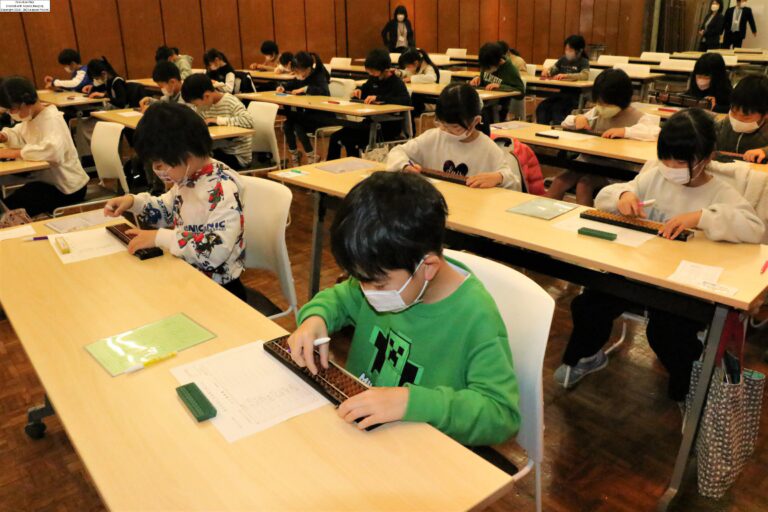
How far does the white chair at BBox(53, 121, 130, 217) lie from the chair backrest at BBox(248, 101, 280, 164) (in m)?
0.95

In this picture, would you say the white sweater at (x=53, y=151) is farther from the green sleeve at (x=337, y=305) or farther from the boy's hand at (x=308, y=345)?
the boy's hand at (x=308, y=345)

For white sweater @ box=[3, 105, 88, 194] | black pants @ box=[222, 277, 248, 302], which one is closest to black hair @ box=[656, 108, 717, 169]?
black pants @ box=[222, 277, 248, 302]

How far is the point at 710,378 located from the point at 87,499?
1920 millimetres

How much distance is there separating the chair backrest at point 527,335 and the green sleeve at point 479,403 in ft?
0.46

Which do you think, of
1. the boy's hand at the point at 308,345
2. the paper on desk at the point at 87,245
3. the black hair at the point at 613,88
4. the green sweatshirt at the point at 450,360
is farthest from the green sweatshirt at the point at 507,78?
the boy's hand at the point at 308,345

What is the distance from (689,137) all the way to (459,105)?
970 millimetres

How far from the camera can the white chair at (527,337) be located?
Result: 4.23ft

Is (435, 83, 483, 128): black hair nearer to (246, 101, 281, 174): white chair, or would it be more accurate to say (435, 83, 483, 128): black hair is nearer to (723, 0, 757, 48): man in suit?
(246, 101, 281, 174): white chair

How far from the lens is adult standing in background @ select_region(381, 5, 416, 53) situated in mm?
10695

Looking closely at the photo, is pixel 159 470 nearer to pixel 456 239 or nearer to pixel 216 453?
pixel 216 453

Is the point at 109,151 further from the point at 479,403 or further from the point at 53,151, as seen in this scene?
the point at 479,403

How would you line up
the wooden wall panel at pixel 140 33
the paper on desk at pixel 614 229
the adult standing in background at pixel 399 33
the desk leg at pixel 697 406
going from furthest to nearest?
the adult standing in background at pixel 399 33 → the wooden wall panel at pixel 140 33 → the paper on desk at pixel 614 229 → the desk leg at pixel 697 406

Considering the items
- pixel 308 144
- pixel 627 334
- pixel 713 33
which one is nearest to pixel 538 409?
pixel 627 334

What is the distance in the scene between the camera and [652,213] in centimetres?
223
